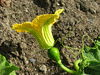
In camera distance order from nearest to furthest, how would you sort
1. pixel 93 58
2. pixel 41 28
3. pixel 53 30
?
pixel 41 28 → pixel 93 58 → pixel 53 30

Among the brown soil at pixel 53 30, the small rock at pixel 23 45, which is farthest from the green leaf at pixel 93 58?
the small rock at pixel 23 45

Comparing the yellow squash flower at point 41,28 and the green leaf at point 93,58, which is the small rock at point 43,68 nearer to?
the yellow squash flower at point 41,28

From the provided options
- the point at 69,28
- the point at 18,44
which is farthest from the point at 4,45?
the point at 69,28

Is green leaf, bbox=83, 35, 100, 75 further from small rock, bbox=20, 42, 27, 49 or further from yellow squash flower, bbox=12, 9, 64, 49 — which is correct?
small rock, bbox=20, 42, 27, 49

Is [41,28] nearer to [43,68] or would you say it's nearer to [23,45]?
[23,45]

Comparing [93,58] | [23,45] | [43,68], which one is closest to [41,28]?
[23,45]

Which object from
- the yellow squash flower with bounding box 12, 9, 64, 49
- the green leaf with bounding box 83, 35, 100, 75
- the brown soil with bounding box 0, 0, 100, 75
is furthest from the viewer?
the brown soil with bounding box 0, 0, 100, 75

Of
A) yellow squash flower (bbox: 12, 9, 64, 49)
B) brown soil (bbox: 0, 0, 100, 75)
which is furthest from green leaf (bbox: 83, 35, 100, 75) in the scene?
yellow squash flower (bbox: 12, 9, 64, 49)

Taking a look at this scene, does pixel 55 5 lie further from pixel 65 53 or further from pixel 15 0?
pixel 65 53
